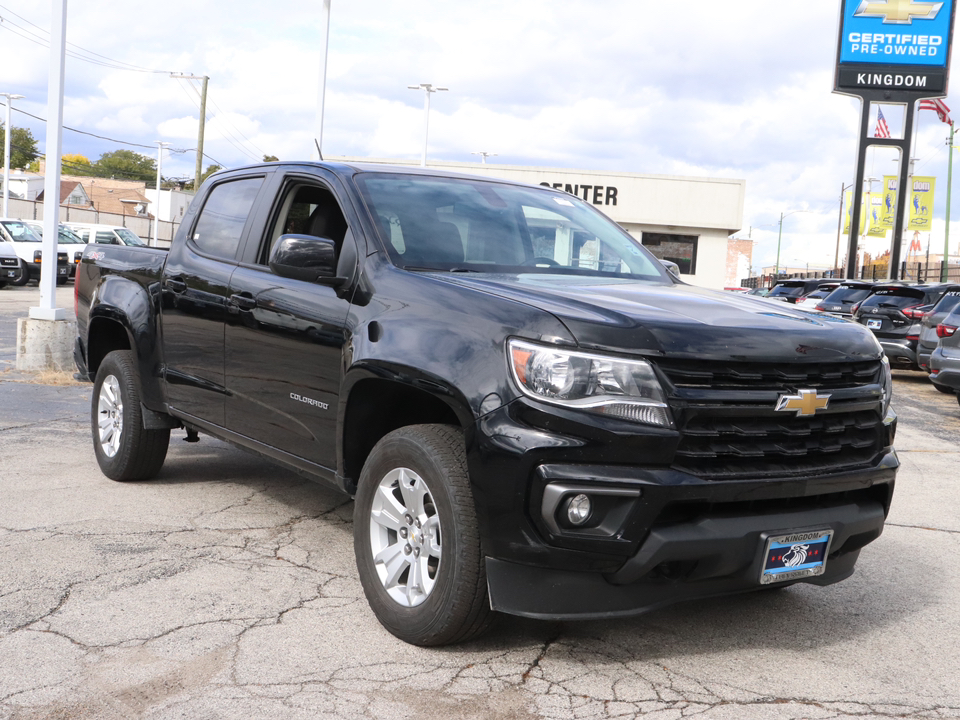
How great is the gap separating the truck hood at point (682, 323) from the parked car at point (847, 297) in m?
14.2

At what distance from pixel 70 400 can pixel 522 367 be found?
7.56m

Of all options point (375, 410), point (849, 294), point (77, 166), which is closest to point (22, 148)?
point (77, 166)

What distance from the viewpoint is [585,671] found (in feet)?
12.1

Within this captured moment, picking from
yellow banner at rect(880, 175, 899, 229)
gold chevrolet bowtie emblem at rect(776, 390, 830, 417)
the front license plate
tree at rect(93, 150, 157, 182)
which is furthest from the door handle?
tree at rect(93, 150, 157, 182)

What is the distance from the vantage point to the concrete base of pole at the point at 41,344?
11.2 metres

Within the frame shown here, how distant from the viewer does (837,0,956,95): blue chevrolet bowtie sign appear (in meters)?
30.8

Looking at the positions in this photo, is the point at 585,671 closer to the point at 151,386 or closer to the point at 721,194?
the point at 151,386

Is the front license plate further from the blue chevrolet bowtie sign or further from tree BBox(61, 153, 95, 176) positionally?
tree BBox(61, 153, 95, 176)

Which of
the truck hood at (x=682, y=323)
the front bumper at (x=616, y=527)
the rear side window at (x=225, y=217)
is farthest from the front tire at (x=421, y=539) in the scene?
the rear side window at (x=225, y=217)

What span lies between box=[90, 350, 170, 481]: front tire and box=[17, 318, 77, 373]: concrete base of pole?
5.16m

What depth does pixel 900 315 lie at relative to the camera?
16.6 metres

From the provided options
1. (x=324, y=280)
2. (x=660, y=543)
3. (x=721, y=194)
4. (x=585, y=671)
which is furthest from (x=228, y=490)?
(x=721, y=194)

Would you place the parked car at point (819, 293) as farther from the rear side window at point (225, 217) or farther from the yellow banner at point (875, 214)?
the yellow banner at point (875, 214)

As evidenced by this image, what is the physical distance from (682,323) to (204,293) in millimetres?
2815
